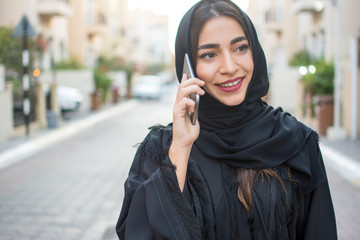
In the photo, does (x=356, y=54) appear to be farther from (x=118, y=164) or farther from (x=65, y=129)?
(x=65, y=129)

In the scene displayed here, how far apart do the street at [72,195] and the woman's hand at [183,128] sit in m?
3.56

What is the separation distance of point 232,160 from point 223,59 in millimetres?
398

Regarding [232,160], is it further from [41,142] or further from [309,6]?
[309,6]

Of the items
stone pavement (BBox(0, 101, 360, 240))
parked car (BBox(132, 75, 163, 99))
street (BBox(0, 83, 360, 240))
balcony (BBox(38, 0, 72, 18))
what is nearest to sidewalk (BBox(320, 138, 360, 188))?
stone pavement (BBox(0, 101, 360, 240))

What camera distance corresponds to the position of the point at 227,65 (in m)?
1.96

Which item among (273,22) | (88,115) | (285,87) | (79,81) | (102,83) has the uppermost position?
(273,22)

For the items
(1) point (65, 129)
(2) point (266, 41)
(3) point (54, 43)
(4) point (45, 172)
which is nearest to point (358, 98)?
(4) point (45, 172)

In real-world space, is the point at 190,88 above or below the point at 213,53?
below

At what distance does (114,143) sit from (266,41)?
81.9 feet

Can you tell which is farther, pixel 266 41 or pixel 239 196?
pixel 266 41

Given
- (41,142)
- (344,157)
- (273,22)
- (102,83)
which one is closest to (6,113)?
(41,142)

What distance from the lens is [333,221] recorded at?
202 cm

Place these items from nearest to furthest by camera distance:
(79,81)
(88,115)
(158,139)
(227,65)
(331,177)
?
1. (227,65)
2. (158,139)
3. (331,177)
4. (88,115)
5. (79,81)

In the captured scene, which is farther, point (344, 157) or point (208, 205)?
point (344, 157)
